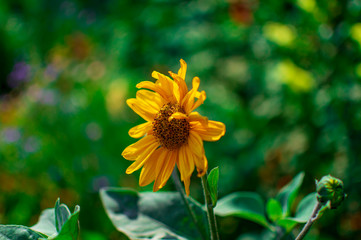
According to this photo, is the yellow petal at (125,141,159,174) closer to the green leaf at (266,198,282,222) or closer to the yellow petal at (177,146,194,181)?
the yellow petal at (177,146,194,181)

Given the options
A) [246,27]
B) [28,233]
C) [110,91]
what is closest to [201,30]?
[246,27]

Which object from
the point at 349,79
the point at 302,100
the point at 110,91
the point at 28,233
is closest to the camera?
the point at 28,233

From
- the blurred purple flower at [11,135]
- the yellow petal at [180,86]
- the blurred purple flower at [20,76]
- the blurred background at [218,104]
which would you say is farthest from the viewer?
the blurred purple flower at [20,76]

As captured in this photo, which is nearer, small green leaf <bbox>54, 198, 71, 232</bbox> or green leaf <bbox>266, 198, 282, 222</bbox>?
small green leaf <bbox>54, 198, 71, 232</bbox>

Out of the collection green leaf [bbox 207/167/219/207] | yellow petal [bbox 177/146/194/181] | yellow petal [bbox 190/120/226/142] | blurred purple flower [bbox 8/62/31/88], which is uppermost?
blurred purple flower [bbox 8/62/31/88]

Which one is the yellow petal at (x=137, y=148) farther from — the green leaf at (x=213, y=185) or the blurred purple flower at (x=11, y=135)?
the blurred purple flower at (x=11, y=135)

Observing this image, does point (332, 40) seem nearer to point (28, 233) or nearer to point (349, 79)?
point (349, 79)

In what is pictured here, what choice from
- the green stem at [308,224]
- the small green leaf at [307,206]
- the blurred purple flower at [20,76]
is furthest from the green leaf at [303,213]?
the blurred purple flower at [20,76]

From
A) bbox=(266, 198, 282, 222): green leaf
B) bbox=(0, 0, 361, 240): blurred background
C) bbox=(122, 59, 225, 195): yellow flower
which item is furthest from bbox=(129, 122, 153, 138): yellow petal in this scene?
bbox=(0, 0, 361, 240): blurred background
